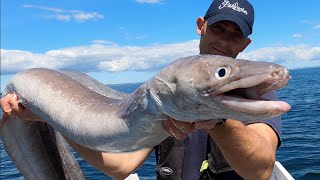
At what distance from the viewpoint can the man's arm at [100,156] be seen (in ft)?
13.5

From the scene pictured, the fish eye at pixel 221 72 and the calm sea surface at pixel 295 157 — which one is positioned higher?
the fish eye at pixel 221 72

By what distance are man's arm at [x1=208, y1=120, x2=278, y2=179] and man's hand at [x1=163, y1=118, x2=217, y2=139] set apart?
396 mm

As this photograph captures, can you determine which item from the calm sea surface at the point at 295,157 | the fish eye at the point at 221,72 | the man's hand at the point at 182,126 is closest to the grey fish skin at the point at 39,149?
the man's hand at the point at 182,126

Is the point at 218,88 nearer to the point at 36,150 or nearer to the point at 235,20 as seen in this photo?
the point at 235,20

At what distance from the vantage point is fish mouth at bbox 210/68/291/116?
2187 millimetres

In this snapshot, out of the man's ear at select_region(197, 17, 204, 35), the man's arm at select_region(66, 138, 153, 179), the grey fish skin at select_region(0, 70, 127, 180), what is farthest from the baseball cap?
the man's arm at select_region(66, 138, 153, 179)

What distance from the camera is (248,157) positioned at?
331 cm

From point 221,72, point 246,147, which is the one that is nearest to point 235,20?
point 246,147

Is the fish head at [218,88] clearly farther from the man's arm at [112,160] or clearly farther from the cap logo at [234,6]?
the cap logo at [234,6]

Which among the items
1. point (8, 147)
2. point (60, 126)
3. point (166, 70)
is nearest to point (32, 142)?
point (8, 147)

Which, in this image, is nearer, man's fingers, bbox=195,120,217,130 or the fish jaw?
the fish jaw

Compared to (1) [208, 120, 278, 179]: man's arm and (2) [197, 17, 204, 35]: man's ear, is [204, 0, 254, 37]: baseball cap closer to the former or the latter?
(2) [197, 17, 204, 35]: man's ear

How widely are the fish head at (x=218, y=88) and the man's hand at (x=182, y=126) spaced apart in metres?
0.06

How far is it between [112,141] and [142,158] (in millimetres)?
1504
